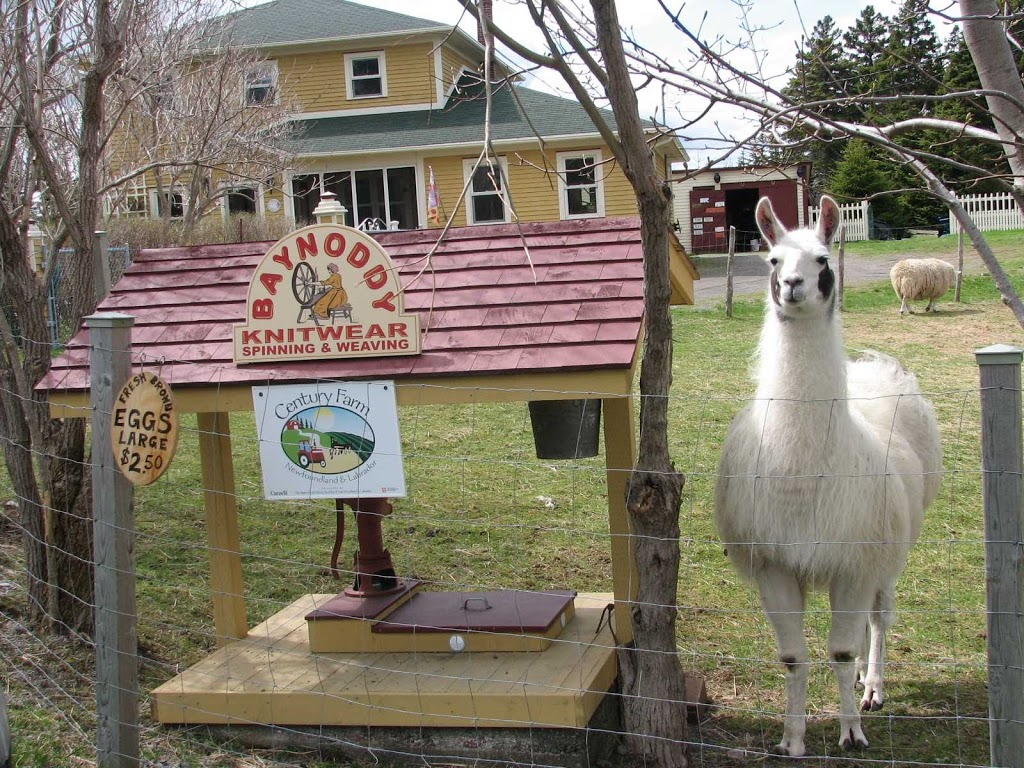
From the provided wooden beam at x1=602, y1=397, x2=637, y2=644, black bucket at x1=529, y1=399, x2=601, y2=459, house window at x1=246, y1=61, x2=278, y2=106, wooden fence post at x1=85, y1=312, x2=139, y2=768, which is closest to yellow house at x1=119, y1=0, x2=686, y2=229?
house window at x1=246, y1=61, x2=278, y2=106

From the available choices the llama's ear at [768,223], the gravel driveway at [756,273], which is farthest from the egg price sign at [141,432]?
the gravel driveway at [756,273]

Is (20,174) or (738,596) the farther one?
(20,174)

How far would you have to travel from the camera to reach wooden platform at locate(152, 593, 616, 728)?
4.65 meters

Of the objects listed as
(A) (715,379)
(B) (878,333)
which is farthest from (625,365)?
(B) (878,333)

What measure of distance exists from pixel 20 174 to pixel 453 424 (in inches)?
194

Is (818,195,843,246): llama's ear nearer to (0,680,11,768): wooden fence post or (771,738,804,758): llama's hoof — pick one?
(771,738,804,758): llama's hoof

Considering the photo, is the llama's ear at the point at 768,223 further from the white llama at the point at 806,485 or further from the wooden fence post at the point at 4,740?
the wooden fence post at the point at 4,740

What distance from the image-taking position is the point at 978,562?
23.7ft

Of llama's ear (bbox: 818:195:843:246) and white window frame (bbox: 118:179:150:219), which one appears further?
white window frame (bbox: 118:179:150:219)

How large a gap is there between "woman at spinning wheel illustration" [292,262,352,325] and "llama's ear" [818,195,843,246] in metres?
2.19

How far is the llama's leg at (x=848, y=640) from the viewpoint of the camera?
4715 mm

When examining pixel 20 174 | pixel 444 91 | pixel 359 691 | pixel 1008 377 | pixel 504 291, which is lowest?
pixel 359 691

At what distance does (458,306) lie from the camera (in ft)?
16.5

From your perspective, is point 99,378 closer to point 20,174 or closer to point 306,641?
point 306,641
